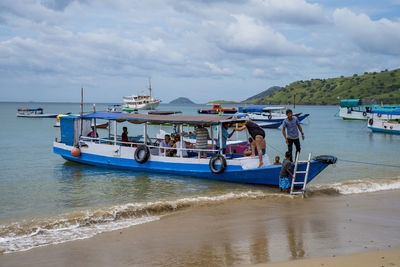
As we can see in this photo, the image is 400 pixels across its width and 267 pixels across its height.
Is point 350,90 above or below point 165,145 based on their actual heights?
above

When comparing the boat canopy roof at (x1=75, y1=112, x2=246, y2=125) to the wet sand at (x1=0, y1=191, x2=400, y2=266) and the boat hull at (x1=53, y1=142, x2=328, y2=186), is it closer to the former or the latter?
the boat hull at (x1=53, y1=142, x2=328, y2=186)

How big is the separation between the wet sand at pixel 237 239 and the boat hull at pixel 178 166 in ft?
7.94

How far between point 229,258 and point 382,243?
3073mm

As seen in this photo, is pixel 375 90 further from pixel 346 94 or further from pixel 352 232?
pixel 352 232

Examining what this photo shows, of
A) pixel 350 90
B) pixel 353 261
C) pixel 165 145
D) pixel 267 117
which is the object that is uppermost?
pixel 350 90

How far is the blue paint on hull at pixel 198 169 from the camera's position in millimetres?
12695

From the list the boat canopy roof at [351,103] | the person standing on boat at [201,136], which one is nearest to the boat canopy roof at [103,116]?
the person standing on boat at [201,136]

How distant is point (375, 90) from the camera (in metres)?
151

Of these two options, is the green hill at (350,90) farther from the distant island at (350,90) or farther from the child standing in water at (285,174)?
the child standing in water at (285,174)

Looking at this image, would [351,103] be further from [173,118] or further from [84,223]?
[84,223]

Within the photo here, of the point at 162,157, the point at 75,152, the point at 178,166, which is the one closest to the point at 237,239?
the point at 178,166

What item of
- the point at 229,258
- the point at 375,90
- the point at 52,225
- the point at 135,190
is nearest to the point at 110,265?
the point at 229,258

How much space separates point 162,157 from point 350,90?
16112cm

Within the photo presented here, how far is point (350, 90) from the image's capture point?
527ft
